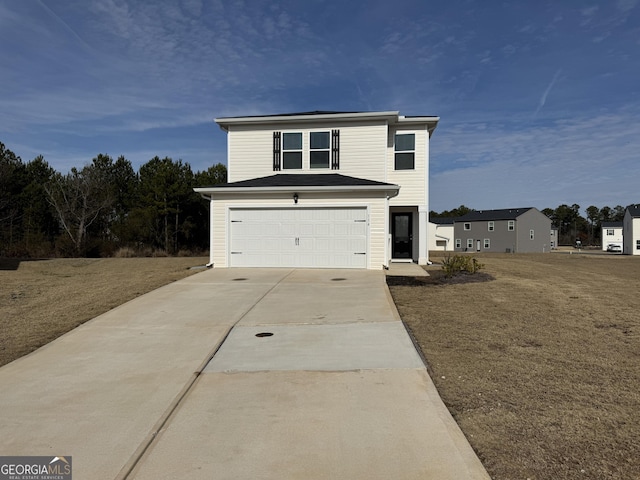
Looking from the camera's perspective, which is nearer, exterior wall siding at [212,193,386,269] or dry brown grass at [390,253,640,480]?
dry brown grass at [390,253,640,480]

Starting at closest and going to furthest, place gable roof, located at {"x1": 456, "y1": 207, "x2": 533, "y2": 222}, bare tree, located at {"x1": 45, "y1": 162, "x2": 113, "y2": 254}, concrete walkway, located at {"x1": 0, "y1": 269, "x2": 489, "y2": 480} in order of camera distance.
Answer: concrete walkway, located at {"x1": 0, "y1": 269, "x2": 489, "y2": 480}, bare tree, located at {"x1": 45, "y1": 162, "x2": 113, "y2": 254}, gable roof, located at {"x1": 456, "y1": 207, "x2": 533, "y2": 222}

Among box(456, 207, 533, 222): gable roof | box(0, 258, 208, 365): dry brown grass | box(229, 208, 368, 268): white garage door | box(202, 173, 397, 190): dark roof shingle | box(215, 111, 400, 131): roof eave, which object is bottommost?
box(0, 258, 208, 365): dry brown grass

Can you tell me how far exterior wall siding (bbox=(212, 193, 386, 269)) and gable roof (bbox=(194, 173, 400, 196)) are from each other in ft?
0.95

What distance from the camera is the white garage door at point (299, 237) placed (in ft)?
46.1

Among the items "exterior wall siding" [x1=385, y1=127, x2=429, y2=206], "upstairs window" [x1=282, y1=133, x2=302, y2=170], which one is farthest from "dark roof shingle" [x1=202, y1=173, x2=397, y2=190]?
"exterior wall siding" [x1=385, y1=127, x2=429, y2=206]

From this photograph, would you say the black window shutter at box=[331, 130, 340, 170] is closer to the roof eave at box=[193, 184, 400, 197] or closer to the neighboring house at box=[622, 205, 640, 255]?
the roof eave at box=[193, 184, 400, 197]

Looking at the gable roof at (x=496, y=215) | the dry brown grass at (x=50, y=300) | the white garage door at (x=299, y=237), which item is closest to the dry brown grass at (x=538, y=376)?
the white garage door at (x=299, y=237)

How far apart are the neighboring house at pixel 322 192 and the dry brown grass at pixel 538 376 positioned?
4819 millimetres

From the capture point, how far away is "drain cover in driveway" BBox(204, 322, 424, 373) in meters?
5.27

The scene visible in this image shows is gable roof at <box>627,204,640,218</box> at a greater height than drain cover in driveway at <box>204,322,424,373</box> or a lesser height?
greater

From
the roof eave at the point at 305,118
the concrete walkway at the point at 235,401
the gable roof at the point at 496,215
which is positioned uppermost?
the roof eave at the point at 305,118

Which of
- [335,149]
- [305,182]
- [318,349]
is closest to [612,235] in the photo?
[335,149]

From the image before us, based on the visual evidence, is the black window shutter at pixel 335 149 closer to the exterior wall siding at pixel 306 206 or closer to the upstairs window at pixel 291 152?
the upstairs window at pixel 291 152

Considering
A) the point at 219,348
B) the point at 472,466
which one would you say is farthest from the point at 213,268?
the point at 472,466
